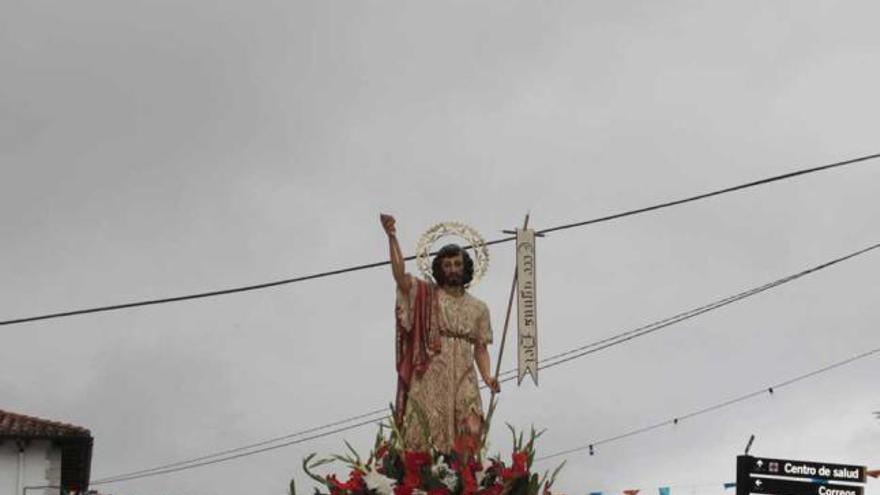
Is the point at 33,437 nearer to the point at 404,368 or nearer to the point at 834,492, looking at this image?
the point at 834,492

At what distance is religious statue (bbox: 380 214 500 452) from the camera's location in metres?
20.3

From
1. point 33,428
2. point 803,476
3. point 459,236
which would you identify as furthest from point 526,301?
point 33,428

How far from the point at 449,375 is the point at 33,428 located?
3267 centimetres

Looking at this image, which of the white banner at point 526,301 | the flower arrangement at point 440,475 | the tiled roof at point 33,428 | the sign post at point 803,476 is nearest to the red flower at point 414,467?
the flower arrangement at point 440,475

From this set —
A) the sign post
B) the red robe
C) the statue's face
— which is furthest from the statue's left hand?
the sign post

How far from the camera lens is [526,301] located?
2502 cm

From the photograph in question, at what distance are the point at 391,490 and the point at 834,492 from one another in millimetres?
22368

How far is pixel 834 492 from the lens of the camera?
38.5 metres

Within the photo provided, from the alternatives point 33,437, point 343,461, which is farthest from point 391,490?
point 33,437

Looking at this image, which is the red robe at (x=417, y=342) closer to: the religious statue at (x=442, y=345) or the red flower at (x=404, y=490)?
the religious statue at (x=442, y=345)

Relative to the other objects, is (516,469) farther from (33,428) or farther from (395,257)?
(33,428)

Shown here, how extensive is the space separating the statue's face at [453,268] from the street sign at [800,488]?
703 inches

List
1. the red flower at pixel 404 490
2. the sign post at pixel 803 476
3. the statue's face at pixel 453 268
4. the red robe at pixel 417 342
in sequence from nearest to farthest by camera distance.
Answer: the red flower at pixel 404 490, the red robe at pixel 417 342, the statue's face at pixel 453 268, the sign post at pixel 803 476

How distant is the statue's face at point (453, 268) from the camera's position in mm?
21078
